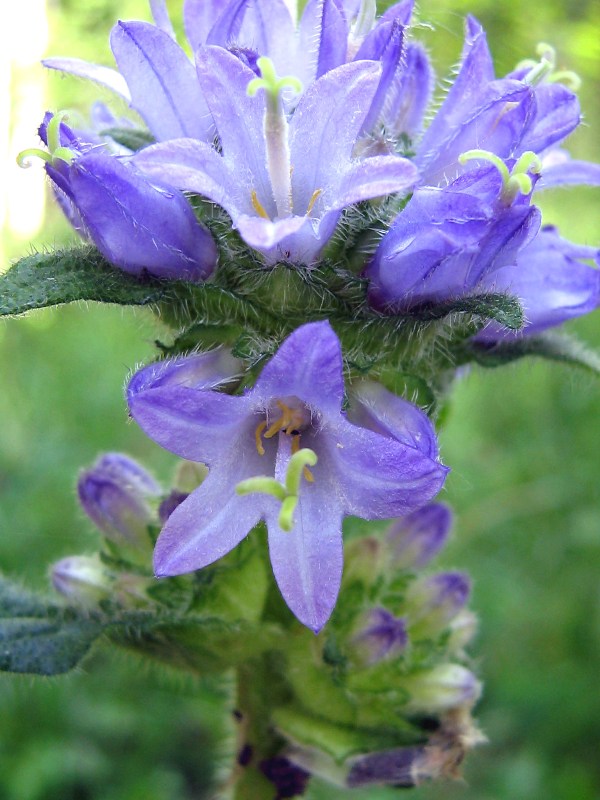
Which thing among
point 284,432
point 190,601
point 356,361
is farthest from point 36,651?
point 356,361

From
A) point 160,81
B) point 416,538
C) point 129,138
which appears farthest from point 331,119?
point 416,538

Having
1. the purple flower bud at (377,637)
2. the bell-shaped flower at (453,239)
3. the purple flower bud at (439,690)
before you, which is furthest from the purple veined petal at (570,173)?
the purple flower bud at (439,690)

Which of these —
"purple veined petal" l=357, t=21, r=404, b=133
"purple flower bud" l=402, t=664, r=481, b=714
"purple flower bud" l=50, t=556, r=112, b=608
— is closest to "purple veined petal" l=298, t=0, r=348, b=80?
"purple veined petal" l=357, t=21, r=404, b=133

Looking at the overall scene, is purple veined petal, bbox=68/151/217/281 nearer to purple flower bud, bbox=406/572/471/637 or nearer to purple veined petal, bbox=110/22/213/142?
purple veined petal, bbox=110/22/213/142

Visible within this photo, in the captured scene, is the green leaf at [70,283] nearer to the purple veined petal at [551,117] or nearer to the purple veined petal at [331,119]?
the purple veined petal at [331,119]

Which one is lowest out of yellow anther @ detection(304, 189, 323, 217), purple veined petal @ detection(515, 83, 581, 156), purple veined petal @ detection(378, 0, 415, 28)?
yellow anther @ detection(304, 189, 323, 217)

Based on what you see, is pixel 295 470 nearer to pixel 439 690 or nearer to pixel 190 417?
pixel 190 417
